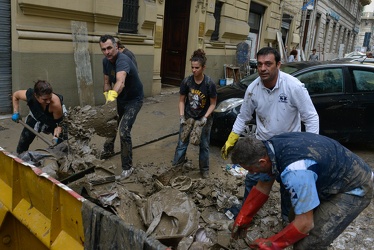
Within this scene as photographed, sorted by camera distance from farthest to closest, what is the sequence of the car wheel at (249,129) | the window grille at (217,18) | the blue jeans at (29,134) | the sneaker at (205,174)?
the window grille at (217,18)
the car wheel at (249,129)
the sneaker at (205,174)
the blue jeans at (29,134)

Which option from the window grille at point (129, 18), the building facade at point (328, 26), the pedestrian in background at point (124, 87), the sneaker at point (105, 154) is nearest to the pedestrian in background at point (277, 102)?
the pedestrian in background at point (124, 87)

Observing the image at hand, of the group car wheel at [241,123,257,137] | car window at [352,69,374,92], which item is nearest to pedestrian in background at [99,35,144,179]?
car wheel at [241,123,257,137]

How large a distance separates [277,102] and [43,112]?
2.68 m

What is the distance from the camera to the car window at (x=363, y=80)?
5523mm

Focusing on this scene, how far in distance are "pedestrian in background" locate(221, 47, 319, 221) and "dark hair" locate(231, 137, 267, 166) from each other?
32.4 inches

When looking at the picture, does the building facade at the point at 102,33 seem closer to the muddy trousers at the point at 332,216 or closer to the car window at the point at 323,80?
the car window at the point at 323,80

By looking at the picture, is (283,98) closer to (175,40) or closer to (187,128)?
(187,128)

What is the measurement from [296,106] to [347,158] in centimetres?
90

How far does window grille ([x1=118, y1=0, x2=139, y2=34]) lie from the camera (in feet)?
26.7

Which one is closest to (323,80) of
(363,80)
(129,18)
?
(363,80)

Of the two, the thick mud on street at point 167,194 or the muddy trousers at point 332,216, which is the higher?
the muddy trousers at point 332,216

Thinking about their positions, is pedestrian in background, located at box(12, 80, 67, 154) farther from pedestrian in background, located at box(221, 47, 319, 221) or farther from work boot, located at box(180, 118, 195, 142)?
pedestrian in background, located at box(221, 47, 319, 221)

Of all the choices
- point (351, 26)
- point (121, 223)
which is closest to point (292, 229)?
point (121, 223)

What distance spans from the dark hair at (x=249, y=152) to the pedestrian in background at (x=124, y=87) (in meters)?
2.27
